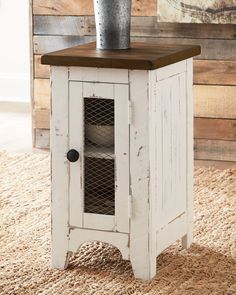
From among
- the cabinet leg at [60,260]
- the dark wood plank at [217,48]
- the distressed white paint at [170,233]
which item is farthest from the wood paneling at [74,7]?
the cabinet leg at [60,260]

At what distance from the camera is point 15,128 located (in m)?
4.85

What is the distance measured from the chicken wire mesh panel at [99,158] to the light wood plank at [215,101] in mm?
1476

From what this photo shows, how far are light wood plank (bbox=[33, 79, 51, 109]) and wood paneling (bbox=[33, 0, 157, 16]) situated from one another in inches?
13.3

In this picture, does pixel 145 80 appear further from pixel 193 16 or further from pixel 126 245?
pixel 193 16

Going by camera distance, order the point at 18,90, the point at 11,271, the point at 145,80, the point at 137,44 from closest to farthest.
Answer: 1. the point at 145,80
2. the point at 11,271
3. the point at 137,44
4. the point at 18,90

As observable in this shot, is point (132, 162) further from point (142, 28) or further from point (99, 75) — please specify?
point (142, 28)

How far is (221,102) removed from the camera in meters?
4.00

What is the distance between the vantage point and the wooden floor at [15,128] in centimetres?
443

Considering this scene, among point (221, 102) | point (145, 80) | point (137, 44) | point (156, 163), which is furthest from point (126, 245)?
point (221, 102)

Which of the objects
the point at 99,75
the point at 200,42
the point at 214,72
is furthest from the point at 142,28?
the point at 99,75

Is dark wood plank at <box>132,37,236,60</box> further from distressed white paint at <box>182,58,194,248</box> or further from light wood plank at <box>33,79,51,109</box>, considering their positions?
distressed white paint at <box>182,58,194,248</box>

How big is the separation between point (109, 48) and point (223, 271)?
773 mm

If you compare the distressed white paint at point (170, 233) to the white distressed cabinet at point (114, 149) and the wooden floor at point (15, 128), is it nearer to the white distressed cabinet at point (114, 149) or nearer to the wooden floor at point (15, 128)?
the white distressed cabinet at point (114, 149)

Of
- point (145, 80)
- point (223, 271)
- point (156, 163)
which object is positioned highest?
point (145, 80)
